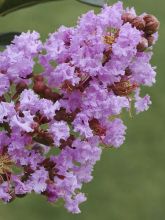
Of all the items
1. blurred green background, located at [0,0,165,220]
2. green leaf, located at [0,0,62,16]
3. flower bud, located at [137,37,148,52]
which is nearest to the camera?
flower bud, located at [137,37,148,52]

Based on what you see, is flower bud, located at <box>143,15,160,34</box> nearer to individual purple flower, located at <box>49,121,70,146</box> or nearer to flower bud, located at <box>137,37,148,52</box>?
flower bud, located at <box>137,37,148,52</box>

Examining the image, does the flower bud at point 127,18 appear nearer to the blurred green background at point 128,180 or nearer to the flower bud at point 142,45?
the flower bud at point 142,45

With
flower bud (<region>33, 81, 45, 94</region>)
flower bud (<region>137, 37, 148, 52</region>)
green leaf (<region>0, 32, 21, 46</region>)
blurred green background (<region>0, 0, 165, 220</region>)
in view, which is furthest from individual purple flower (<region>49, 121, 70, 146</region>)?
blurred green background (<region>0, 0, 165, 220</region>)

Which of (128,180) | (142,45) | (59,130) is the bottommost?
(128,180)

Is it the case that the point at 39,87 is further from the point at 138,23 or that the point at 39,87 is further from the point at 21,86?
the point at 138,23

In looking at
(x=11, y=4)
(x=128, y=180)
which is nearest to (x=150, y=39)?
(x=11, y=4)

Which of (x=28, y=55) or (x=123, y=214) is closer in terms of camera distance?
(x=28, y=55)

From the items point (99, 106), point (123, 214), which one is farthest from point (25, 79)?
point (123, 214)

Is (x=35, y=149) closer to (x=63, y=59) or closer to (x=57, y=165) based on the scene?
(x=57, y=165)
